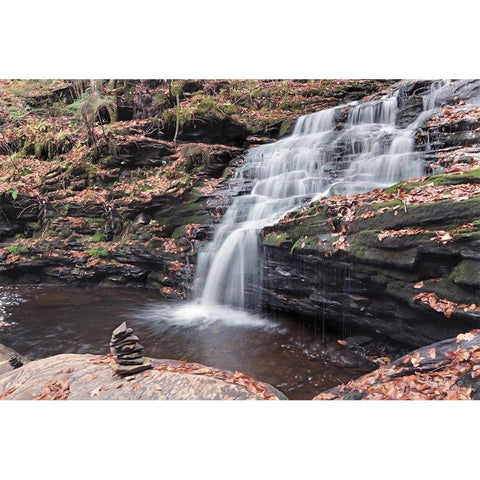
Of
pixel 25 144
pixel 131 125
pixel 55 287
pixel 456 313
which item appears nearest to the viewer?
pixel 456 313

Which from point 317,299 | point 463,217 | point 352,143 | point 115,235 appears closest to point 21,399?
point 317,299

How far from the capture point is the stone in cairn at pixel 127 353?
2580 mm

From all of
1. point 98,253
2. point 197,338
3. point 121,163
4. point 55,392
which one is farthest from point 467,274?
point 121,163

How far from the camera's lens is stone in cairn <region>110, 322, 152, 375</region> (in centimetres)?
258

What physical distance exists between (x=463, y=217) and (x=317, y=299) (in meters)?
2.13

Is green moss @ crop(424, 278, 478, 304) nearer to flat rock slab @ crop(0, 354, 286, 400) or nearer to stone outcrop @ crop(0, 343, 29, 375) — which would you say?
flat rock slab @ crop(0, 354, 286, 400)

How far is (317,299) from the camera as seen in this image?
445 centimetres

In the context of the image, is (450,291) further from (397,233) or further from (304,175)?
(304,175)

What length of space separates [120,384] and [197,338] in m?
2.41

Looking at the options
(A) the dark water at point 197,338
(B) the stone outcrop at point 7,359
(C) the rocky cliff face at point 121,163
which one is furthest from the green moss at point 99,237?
(B) the stone outcrop at point 7,359

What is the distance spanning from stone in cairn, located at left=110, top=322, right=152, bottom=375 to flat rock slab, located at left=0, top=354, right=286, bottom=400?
7 centimetres

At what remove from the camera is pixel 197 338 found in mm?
4844

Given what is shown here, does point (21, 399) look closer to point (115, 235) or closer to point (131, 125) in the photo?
point (115, 235)

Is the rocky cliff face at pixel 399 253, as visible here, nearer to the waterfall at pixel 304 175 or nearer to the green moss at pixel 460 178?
the green moss at pixel 460 178
